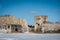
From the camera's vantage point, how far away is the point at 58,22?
3.57 meters

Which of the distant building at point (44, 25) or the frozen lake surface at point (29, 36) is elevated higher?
the distant building at point (44, 25)

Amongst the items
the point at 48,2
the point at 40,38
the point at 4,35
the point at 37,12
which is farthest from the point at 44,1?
the point at 4,35

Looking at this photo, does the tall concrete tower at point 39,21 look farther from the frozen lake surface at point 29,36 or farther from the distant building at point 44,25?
the frozen lake surface at point 29,36

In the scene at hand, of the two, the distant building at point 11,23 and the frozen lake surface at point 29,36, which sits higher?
A: the distant building at point 11,23

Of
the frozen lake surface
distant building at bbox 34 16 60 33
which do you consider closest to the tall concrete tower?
distant building at bbox 34 16 60 33

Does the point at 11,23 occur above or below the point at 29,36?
above

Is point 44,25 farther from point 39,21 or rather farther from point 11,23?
point 11,23

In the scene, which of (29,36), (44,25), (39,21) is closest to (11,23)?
(29,36)

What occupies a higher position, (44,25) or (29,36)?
(44,25)

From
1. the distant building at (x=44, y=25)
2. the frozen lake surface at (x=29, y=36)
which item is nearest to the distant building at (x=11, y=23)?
the frozen lake surface at (x=29, y=36)

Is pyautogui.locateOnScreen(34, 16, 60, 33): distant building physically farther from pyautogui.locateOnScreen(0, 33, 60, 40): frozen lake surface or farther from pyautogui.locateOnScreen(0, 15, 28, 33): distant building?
pyautogui.locateOnScreen(0, 15, 28, 33): distant building

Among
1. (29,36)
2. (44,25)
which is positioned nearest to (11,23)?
(29,36)

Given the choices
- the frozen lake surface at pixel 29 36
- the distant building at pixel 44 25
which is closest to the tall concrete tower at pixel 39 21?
the distant building at pixel 44 25

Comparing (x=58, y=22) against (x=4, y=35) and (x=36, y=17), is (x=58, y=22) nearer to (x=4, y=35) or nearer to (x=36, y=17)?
(x=36, y=17)
